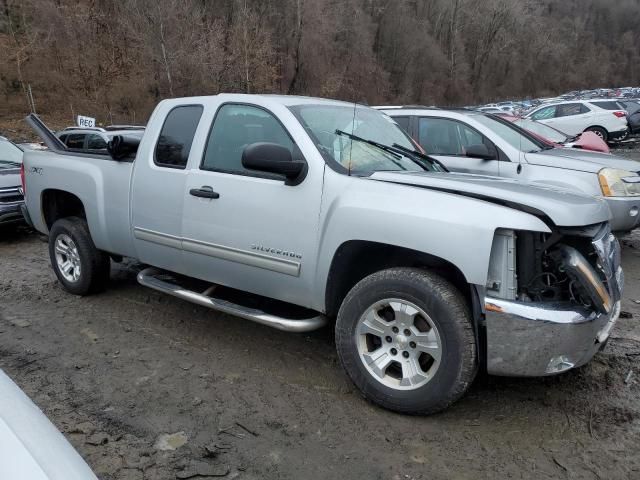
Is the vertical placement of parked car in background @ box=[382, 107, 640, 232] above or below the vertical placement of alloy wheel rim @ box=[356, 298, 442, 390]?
above

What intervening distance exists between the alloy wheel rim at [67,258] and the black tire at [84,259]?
0.03 meters

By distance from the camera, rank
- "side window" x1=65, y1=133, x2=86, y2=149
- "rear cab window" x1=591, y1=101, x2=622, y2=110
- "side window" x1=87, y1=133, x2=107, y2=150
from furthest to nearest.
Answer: "rear cab window" x1=591, y1=101, x2=622, y2=110 < "side window" x1=65, y1=133, x2=86, y2=149 < "side window" x1=87, y1=133, x2=107, y2=150

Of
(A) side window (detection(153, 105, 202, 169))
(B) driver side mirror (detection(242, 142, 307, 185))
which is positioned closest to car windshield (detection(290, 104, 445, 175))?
(B) driver side mirror (detection(242, 142, 307, 185))

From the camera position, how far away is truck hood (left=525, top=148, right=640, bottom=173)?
20.1 ft

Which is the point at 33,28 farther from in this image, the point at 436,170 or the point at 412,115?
the point at 436,170

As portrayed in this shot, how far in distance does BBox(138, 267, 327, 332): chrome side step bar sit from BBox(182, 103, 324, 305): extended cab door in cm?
15

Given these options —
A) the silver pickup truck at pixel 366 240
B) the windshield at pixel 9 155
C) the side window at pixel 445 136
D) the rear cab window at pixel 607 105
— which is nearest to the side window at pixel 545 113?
the rear cab window at pixel 607 105

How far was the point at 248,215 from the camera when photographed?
3426 mm

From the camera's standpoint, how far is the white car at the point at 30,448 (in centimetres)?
146

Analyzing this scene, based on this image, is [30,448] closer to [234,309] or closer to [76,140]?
[234,309]

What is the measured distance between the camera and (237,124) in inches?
147

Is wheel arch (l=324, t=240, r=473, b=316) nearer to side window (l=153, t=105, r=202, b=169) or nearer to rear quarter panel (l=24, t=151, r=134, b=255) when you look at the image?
side window (l=153, t=105, r=202, b=169)

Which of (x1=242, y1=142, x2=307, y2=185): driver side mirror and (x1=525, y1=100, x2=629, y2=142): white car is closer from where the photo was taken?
(x1=242, y1=142, x2=307, y2=185): driver side mirror

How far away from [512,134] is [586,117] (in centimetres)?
1273
